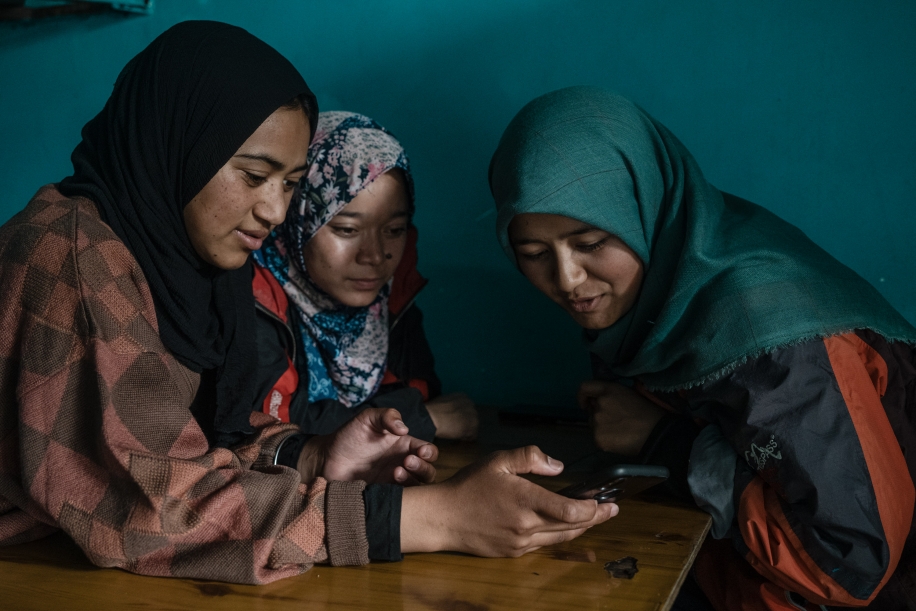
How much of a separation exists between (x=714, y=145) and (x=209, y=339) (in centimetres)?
104

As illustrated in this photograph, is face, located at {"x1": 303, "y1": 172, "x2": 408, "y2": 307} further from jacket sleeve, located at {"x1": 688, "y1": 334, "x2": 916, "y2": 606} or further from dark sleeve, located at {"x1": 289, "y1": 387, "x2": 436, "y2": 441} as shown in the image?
jacket sleeve, located at {"x1": 688, "y1": 334, "x2": 916, "y2": 606}

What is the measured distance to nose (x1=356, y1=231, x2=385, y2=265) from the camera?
5.14ft

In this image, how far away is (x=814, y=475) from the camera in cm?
106

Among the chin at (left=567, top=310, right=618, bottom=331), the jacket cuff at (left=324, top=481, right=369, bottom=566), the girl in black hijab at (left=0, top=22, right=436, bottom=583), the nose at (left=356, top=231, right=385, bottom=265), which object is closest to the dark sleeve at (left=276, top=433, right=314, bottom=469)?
the girl in black hijab at (left=0, top=22, right=436, bottom=583)

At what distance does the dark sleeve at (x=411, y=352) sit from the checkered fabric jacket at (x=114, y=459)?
2.36 feet

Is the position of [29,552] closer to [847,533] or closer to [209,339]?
[209,339]

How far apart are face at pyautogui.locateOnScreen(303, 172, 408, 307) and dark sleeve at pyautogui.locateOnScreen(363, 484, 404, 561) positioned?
63 cm

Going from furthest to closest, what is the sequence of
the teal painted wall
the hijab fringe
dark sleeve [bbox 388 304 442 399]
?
dark sleeve [bbox 388 304 442 399]
the teal painted wall
the hijab fringe

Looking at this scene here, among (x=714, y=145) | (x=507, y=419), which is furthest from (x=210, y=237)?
(x=714, y=145)

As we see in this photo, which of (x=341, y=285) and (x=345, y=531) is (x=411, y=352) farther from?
(x=345, y=531)

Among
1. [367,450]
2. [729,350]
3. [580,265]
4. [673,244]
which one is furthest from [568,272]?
[367,450]

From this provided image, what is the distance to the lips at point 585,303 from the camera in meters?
1.34

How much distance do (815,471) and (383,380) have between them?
3.17 ft

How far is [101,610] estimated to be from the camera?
0.89 metres
